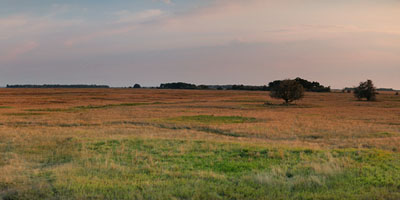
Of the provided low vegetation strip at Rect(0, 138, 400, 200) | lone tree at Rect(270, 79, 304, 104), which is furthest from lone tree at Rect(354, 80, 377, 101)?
low vegetation strip at Rect(0, 138, 400, 200)

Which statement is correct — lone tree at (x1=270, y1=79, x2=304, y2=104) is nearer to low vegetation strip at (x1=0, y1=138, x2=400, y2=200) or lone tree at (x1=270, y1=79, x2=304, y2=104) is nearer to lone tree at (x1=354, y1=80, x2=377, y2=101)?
lone tree at (x1=354, y1=80, x2=377, y2=101)

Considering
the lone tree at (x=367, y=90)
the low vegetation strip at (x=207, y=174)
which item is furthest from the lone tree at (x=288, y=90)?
the low vegetation strip at (x=207, y=174)

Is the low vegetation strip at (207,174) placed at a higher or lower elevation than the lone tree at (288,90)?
lower

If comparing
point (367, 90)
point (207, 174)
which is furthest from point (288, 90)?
point (207, 174)

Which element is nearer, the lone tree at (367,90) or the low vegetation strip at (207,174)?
the low vegetation strip at (207,174)

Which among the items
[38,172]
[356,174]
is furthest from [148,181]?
[356,174]

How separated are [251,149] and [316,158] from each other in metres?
3.29

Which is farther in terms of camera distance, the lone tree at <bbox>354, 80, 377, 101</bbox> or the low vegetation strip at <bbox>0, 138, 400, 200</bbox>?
the lone tree at <bbox>354, 80, 377, 101</bbox>

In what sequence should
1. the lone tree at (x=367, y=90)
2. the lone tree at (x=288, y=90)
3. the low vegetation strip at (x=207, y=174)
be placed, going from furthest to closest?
the lone tree at (x=367, y=90)
the lone tree at (x=288, y=90)
the low vegetation strip at (x=207, y=174)

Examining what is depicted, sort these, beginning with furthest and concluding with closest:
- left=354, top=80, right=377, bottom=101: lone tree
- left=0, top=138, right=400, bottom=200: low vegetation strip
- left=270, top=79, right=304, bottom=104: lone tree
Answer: left=354, top=80, right=377, bottom=101: lone tree → left=270, top=79, right=304, bottom=104: lone tree → left=0, top=138, right=400, bottom=200: low vegetation strip

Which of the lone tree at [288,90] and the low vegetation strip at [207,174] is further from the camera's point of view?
the lone tree at [288,90]

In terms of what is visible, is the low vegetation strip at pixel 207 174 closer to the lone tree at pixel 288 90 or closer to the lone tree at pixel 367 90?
the lone tree at pixel 288 90

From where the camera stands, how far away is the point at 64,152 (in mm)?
17000

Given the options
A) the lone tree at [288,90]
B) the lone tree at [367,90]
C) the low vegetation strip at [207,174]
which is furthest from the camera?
the lone tree at [367,90]
